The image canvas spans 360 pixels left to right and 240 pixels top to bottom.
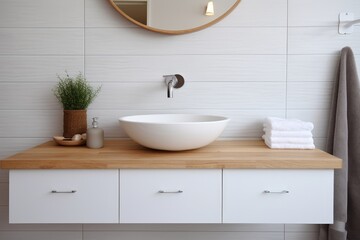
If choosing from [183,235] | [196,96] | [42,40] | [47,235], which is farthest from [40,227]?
[196,96]

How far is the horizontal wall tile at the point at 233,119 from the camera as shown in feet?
5.66

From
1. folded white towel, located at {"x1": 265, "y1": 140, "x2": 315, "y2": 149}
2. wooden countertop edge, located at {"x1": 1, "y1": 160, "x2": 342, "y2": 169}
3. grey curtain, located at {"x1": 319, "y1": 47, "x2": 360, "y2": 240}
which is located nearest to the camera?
wooden countertop edge, located at {"x1": 1, "y1": 160, "x2": 342, "y2": 169}

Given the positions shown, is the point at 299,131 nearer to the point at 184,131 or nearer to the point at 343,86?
the point at 343,86

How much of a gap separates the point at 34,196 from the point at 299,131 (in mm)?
1245

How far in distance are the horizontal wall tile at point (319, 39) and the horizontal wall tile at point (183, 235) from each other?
110 centimetres

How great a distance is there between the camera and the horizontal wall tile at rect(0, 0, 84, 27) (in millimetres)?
1691

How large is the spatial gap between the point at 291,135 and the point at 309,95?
16.1 inches

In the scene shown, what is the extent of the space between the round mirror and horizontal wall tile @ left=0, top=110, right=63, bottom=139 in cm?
73

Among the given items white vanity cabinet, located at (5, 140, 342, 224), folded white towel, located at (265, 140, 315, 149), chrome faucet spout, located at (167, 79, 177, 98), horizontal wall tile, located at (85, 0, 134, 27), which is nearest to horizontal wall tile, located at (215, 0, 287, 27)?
chrome faucet spout, located at (167, 79, 177, 98)

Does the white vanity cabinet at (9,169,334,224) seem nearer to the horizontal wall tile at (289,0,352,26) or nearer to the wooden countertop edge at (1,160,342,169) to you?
Result: the wooden countertop edge at (1,160,342,169)

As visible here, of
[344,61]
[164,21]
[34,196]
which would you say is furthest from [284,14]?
[34,196]

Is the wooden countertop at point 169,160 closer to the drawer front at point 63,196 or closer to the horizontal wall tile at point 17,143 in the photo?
the drawer front at point 63,196

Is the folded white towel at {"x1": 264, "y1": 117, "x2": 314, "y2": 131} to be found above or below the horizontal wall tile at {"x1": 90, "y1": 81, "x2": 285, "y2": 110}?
below

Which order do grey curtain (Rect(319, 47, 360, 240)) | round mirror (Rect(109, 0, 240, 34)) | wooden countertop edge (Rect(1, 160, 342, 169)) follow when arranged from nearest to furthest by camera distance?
wooden countertop edge (Rect(1, 160, 342, 169))
grey curtain (Rect(319, 47, 360, 240))
round mirror (Rect(109, 0, 240, 34))
